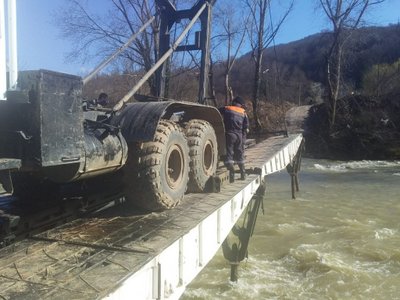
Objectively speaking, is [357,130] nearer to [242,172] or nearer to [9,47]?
[242,172]

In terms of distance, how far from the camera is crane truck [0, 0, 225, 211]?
124 inches

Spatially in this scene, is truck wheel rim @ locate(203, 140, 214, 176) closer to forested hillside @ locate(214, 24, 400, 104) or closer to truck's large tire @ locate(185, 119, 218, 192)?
truck's large tire @ locate(185, 119, 218, 192)

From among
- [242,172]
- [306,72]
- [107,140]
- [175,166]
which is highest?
[306,72]

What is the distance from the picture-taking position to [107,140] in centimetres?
401

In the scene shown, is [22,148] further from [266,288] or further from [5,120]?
[266,288]

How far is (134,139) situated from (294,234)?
6.75m

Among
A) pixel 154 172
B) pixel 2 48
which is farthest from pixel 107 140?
pixel 2 48

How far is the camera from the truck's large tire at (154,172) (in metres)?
4.54

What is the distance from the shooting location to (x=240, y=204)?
6.24 metres

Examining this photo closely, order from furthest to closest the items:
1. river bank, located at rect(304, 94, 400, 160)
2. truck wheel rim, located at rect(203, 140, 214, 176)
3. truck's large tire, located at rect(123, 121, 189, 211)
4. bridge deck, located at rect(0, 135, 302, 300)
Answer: river bank, located at rect(304, 94, 400, 160), truck wheel rim, located at rect(203, 140, 214, 176), truck's large tire, located at rect(123, 121, 189, 211), bridge deck, located at rect(0, 135, 302, 300)

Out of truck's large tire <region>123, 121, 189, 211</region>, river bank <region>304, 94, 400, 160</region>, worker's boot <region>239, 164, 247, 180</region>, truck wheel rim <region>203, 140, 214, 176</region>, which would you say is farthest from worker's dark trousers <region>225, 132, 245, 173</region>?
river bank <region>304, 94, 400, 160</region>

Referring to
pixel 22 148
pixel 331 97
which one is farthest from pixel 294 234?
pixel 331 97

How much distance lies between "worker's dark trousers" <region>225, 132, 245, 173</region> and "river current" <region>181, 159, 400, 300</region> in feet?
6.27

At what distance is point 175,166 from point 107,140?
1317mm
